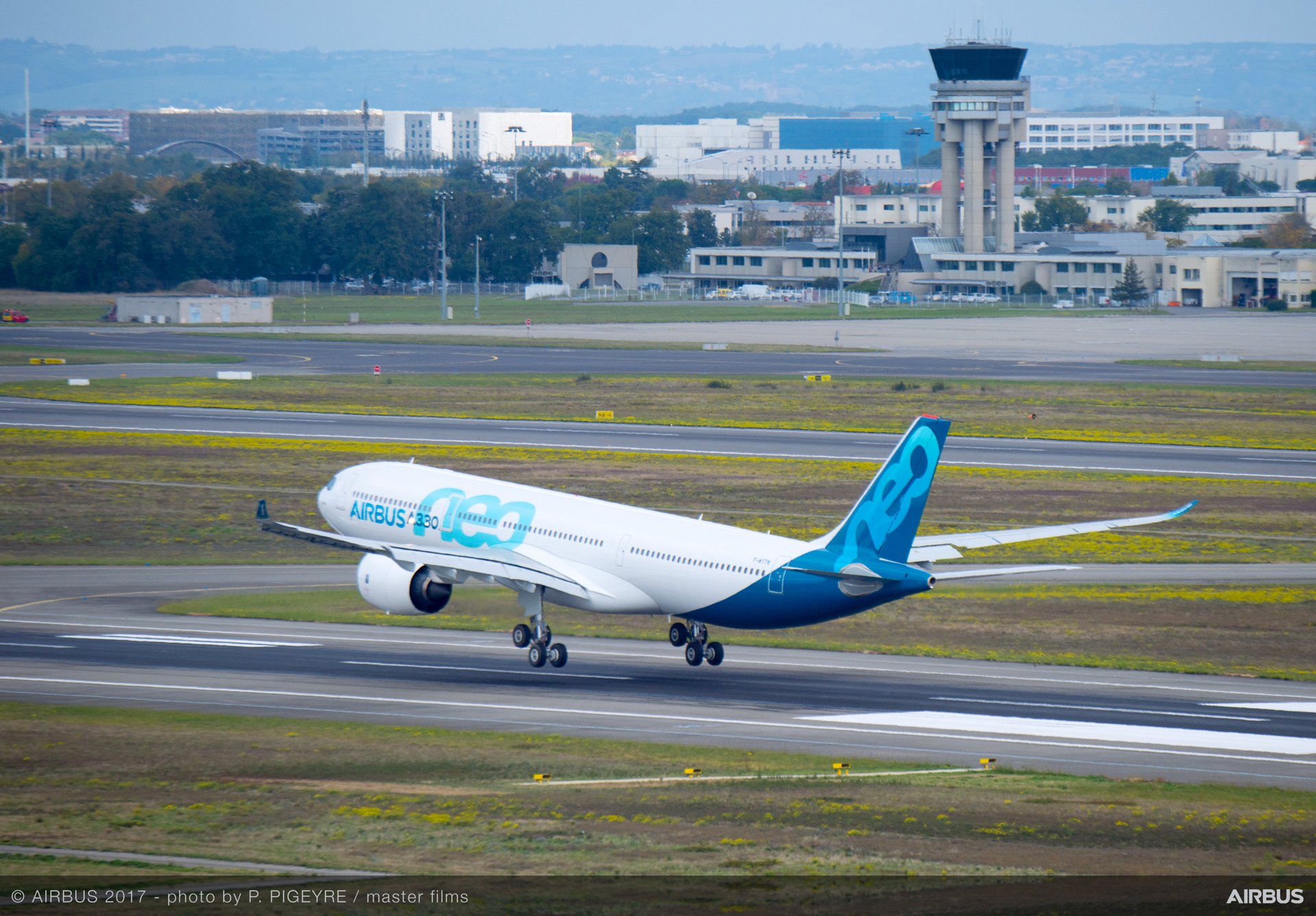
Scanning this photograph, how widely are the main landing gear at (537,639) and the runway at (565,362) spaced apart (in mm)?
86133

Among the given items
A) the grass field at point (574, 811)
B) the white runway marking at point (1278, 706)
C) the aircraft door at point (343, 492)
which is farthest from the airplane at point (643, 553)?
the grass field at point (574, 811)

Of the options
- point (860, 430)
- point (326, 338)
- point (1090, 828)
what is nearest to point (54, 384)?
point (326, 338)

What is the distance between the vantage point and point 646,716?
3816 centimetres

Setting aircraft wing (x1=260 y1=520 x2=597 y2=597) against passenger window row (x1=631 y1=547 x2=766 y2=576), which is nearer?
passenger window row (x1=631 y1=547 x2=766 y2=576)

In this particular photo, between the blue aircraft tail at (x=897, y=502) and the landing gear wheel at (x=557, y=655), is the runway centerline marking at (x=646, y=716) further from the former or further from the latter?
the landing gear wheel at (x=557, y=655)

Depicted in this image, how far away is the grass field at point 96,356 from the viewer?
13638 centimetres

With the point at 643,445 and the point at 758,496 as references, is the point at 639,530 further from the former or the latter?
the point at 643,445

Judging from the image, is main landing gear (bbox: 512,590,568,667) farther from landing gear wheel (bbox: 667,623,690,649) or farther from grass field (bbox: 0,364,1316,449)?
grass field (bbox: 0,364,1316,449)

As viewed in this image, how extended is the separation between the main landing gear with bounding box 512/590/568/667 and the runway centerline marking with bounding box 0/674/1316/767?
4729mm

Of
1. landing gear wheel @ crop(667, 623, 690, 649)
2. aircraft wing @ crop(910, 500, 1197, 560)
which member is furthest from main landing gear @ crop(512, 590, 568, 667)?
aircraft wing @ crop(910, 500, 1197, 560)

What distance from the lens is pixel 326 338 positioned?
16288 cm

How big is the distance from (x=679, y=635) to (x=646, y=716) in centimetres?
743

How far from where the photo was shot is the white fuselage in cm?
4188
